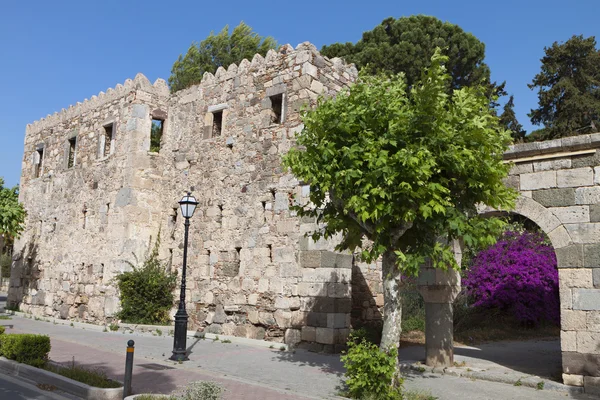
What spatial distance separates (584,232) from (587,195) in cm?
55

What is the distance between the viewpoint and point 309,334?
10.8m

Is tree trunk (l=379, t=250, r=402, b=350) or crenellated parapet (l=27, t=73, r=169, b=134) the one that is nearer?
tree trunk (l=379, t=250, r=402, b=350)

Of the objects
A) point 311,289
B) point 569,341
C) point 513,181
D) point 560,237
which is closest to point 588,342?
point 569,341

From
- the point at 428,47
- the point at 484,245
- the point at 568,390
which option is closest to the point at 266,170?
the point at 484,245

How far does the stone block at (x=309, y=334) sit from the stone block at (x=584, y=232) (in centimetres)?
531

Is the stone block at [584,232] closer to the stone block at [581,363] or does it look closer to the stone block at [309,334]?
the stone block at [581,363]

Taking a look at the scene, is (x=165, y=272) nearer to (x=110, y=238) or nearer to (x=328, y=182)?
(x=110, y=238)

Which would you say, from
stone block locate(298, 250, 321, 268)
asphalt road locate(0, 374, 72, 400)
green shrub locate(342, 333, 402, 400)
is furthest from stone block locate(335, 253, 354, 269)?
asphalt road locate(0, 374, 72, 400)

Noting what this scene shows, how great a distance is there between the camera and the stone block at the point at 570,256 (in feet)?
24.8

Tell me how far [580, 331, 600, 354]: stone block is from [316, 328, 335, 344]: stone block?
458 centimetres

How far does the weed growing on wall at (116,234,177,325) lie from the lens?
13.3m

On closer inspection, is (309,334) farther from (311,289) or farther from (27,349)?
(27,349)

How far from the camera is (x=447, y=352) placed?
907cm

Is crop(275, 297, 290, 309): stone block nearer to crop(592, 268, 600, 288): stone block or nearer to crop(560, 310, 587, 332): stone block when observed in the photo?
crop(560, 310, 587, 332): stone block
